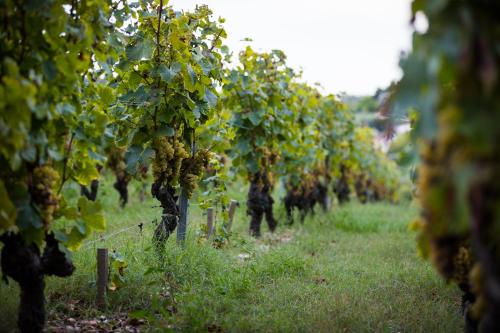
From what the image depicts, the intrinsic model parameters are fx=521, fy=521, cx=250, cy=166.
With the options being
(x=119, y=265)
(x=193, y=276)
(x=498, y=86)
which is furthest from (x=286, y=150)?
(x=498, y=86)

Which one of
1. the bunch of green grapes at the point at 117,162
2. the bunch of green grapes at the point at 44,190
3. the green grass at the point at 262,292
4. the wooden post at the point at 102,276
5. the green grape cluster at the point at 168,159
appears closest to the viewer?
the bunch of green grapes at the point at 44,190

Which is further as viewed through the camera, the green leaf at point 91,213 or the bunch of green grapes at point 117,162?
the bunch of green grapes at point 117,162

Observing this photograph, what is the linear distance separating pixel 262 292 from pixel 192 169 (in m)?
1.47

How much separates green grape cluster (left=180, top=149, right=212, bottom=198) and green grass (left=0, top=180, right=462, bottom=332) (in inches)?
23.8

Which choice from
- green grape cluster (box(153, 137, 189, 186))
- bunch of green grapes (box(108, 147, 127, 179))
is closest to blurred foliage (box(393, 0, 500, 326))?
green grape cluster (box(153, 137, 189, 186))

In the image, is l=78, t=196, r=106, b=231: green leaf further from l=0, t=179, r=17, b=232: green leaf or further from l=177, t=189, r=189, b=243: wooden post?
l=177, t=189, r=189, b=243: wooden post

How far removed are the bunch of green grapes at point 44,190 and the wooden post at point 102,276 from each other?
3.80 feet

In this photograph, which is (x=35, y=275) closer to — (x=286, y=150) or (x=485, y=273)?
(x=485, y=273)

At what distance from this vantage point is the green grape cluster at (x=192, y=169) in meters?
5.36

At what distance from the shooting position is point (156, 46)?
185 inches

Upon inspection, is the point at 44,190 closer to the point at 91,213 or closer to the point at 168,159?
the point at 91,213

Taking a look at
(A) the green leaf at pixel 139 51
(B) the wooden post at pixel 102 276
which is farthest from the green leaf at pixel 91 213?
(A) the green leaf at pixel 139 51

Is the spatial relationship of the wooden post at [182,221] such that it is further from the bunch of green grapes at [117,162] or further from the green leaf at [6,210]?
the bunch of green grapes at [117,162]

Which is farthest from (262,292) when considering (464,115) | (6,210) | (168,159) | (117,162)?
(117,162)
